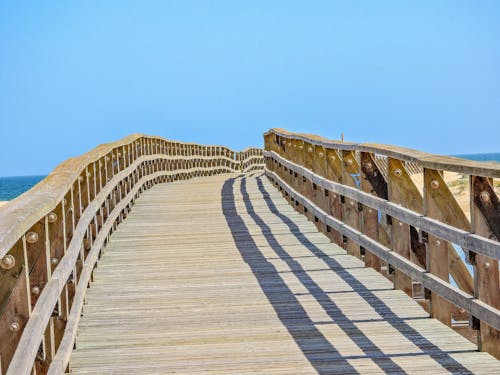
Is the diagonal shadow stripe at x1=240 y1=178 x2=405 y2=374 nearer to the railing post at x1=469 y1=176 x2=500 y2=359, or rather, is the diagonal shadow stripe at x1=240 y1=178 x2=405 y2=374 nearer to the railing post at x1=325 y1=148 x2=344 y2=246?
the railing post at x1=325 y1=148 x2=344 y2=246

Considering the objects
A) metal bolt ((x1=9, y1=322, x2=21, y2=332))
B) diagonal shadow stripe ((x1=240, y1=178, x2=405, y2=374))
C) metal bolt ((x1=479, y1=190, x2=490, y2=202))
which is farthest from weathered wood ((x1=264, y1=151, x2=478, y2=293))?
metal bolt ((x1=9, y1=322, x2=21, y2=332))

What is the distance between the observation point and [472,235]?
554 centimetres

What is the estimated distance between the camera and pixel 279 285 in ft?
27.6

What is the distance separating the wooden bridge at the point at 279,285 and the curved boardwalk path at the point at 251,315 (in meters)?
0.02

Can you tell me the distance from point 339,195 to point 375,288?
7.70ft

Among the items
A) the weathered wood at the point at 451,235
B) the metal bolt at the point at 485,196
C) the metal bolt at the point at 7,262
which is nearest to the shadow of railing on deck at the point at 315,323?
the weathered wood at the point at 451,235

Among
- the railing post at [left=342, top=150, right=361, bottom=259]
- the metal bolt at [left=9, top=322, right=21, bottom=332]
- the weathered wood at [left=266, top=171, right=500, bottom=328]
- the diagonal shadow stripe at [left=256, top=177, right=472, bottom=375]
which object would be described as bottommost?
the diagonal shadow stripe at [left=256, top=177, right=472, bottom=375]

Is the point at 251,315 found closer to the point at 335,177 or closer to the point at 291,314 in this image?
the point at 291,314

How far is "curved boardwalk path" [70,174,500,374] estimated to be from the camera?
5738mm

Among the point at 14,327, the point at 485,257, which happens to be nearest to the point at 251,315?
the point at 485,257

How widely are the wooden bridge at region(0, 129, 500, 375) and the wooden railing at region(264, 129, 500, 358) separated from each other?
2 cm

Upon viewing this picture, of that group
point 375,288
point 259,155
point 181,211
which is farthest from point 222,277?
point 259,155

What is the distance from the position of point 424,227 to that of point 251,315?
1.71 metres

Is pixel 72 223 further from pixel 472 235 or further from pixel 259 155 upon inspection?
pixel 259 155
